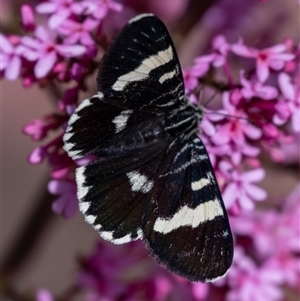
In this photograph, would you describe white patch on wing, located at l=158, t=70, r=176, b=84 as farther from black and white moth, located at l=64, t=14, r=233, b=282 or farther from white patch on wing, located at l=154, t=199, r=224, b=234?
white patch on wing, located at l=154, t=199, r=224, b=234

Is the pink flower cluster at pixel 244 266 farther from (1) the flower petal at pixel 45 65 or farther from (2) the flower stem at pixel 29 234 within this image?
(1) the flower petal at pixel 45 65

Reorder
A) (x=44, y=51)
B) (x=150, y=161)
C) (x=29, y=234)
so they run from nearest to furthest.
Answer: (x=150, y=161), (x=44, y=51), (x=29, y=234)

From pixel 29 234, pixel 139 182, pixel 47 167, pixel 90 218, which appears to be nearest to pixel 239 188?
pixel 139 182

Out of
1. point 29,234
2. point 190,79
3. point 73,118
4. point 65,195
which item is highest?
point 73,118

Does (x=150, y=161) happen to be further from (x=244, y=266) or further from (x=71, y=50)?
(x=244, y=266)

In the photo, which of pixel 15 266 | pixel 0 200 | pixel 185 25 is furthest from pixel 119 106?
pixel 0 200

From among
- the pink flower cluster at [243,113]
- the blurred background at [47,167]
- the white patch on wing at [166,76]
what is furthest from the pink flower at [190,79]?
the blurred background at [47,167]
